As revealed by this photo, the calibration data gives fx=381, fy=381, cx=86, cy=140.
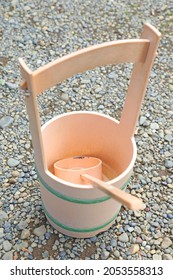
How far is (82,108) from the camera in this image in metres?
1.39

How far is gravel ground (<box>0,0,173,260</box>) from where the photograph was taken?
1.05 m

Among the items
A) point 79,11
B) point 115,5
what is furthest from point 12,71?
point 115,5

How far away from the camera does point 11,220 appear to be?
1085 mm

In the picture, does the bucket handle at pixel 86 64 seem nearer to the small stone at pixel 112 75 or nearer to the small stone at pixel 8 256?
the small stone at pixel 8 256

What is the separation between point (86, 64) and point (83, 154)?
0.42 m

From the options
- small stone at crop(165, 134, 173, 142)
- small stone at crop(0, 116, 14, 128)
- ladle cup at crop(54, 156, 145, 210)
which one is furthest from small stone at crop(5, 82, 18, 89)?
small stone at crop(165, 134, 173, 142)

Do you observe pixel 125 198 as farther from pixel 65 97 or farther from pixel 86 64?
pixel 65 97

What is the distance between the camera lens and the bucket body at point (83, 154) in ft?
2.88

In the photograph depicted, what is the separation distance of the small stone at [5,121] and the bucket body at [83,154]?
12.4 inches

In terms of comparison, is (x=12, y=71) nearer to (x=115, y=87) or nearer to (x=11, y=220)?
(x=115, y=87)

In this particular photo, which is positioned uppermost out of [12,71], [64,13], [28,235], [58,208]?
[64,13]

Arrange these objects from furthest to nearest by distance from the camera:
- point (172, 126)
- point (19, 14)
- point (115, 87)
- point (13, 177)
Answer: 1. point (19, 14)
2. point (115, 87)
3. point (172, 126)
4. point (13, 177)

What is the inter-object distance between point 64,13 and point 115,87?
1.65 ft

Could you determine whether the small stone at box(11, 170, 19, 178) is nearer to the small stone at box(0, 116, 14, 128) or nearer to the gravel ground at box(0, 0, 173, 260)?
the gravel ground at box(0, 0, 173, 260)
